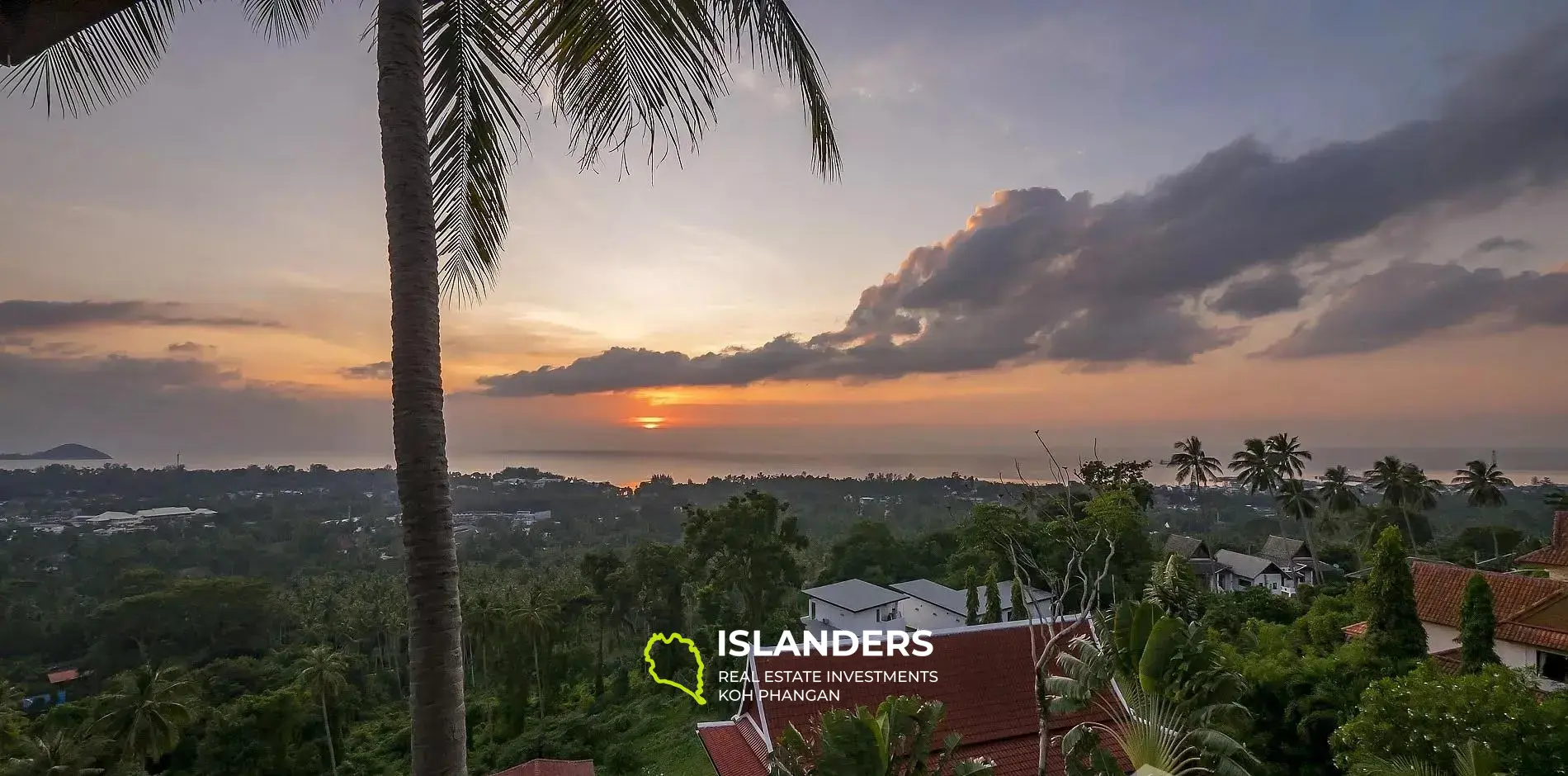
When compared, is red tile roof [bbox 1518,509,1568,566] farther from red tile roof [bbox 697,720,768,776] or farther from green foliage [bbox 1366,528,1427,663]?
red tile roof [bbox 697,720,768,776]

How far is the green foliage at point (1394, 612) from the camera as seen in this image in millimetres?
12195

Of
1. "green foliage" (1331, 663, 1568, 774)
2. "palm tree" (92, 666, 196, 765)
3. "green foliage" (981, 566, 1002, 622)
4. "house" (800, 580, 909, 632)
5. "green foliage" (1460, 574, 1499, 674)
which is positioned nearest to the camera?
"green foliage" (1331, 663, 1568, 774)

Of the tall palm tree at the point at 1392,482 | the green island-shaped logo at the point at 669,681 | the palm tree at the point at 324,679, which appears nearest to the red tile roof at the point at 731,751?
the green island-shaped logo at the point at 669,681

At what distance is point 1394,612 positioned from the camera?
12297mm

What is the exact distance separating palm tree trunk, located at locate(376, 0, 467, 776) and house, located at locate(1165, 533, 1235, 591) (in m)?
42.5

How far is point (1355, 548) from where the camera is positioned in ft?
119

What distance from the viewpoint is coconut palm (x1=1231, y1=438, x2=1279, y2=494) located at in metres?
32.5

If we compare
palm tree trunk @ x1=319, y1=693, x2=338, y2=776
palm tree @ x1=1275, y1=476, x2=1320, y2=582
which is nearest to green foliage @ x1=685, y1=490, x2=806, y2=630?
palm tree trunk @ x1=319, y1=693, x2=338, y2=776

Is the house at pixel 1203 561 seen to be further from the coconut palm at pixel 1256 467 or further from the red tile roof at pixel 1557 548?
the red tile roof at pixel 1557 548

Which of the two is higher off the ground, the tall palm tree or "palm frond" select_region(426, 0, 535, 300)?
"palm frond" select_region(426, 0, 535, 300)

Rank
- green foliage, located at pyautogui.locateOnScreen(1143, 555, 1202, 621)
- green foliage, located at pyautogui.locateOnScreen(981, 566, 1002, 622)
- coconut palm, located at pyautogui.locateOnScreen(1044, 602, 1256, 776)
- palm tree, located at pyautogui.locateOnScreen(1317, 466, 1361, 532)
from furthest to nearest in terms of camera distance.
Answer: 1. palm tree, located at pyautogui.locateOnScreen(1317, 466, 1361, 532)
2. green foliage, located at pyautogui.locateOnScreen(981, 566, 1002, 622)
3. green foliage, located at pyautogui.locateOnScreen(1143, 555, 1202, 621)
4. coconut palm, located at pyautogui.locateOnScreen(1044, 602, 1256, 776)

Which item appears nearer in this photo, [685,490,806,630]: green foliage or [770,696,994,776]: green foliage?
[770,696,994,776]: green foliage

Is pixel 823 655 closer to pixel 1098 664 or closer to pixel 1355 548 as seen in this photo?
pixel 1098 664

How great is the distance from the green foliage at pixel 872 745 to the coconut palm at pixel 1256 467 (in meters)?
32.5
